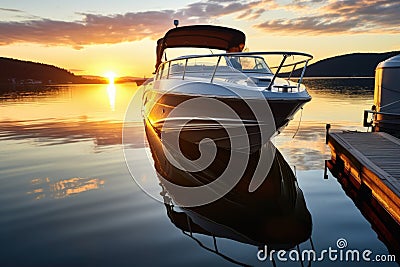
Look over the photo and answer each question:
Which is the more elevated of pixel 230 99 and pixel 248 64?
pixel 248 64

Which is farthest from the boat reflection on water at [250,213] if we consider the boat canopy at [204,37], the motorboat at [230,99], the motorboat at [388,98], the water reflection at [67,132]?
the motorboat at [388,98]

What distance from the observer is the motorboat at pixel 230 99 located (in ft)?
22.0

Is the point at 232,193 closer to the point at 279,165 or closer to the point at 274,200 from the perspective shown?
the point at 274,200

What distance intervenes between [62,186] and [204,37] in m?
7.05

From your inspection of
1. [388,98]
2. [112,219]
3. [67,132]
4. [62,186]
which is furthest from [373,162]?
[67,132]

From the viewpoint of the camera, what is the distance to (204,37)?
11.4 metres

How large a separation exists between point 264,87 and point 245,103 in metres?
0.63

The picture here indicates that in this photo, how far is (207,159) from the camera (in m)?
8.65

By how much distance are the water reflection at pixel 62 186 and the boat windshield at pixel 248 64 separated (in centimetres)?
448

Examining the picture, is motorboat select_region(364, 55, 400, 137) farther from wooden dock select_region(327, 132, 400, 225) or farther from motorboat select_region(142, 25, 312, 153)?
motorboat select_region(142, 25, 312, 153)

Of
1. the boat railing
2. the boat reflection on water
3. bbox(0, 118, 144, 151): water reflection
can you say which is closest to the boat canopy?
the boat railing

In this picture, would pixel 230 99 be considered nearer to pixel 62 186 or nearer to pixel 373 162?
pixel 373 162

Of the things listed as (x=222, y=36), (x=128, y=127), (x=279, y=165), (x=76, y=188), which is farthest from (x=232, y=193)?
(x=128, y=127)

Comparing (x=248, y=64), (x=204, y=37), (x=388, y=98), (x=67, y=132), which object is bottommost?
(x=67, y=132)
